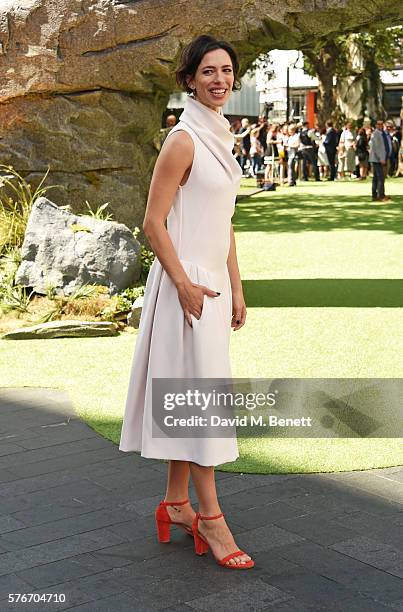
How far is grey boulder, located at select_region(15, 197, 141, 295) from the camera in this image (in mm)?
10344

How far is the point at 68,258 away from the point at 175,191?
21.1 ft

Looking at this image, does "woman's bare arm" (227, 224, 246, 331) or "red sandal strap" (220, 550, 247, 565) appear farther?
"woman's bare arm" (227, 224, 246, 331)

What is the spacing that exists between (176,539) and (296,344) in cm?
453

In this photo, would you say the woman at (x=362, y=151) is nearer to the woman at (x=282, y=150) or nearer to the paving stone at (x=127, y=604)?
the woman at (x=282, y=150)

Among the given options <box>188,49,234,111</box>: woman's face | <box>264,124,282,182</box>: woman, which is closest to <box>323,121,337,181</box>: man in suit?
<box>264,124,282,182</box>: woman

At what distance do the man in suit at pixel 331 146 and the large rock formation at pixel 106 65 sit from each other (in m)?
19.7

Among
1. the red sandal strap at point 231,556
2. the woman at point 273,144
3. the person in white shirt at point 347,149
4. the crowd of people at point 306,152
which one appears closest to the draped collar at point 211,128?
the red sandal strap at point 231,556

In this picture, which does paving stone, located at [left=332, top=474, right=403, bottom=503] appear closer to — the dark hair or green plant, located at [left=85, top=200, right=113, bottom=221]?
the dark hair

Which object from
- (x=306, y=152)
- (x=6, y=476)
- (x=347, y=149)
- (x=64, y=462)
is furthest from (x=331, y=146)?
(x=6, y=476)

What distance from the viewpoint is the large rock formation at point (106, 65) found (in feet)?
37.2

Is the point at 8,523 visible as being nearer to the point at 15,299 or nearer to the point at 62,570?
the point at 62,570

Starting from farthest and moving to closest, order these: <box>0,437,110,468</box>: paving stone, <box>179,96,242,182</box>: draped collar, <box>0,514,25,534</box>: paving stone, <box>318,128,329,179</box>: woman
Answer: <box>318,128,329,179</box>: woman → <box>0,437,110,468</box>: paving stone → <box>0,514,25,534</box>: paving stone → <box>179,96,242,182</box>: draped collar

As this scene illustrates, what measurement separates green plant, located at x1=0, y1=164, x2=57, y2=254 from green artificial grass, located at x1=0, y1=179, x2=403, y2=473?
2.19m

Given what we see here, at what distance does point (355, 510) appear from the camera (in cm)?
471
